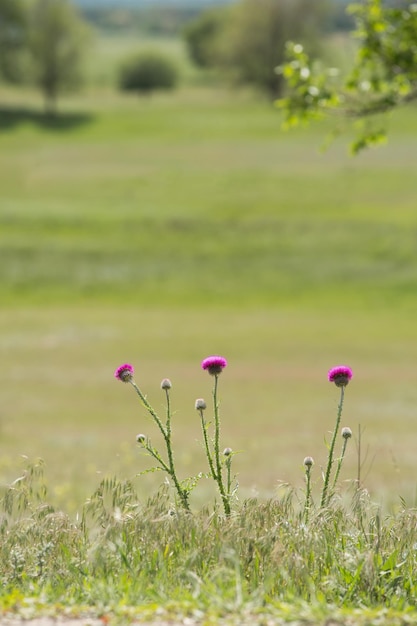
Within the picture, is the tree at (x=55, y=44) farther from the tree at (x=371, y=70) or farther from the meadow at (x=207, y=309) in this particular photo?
the tree at (x=371, y=70)

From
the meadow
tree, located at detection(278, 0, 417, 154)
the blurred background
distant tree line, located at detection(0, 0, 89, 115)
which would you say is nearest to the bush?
the blurred background

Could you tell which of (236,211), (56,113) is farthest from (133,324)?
(56,113)

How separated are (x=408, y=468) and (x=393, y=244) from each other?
92.0ft

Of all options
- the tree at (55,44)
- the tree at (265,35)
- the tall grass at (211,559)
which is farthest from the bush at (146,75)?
the tall grass at (211,559)

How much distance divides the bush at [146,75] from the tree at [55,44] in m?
32.9

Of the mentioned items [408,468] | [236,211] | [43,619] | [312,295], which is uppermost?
[236,211]

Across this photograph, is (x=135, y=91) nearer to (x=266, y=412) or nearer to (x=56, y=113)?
(x=56, y=113)

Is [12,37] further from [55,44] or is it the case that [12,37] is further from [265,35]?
[265,35]

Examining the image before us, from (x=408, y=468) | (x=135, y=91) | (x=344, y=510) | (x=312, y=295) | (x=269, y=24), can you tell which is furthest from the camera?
(x=135, y=91)

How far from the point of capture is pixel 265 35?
92188mm

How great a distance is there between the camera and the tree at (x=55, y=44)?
263ft

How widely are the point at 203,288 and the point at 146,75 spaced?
8298 centimetres

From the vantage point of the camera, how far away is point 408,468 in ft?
44.0

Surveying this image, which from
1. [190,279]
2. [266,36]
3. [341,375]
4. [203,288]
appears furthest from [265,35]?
[341,375]
